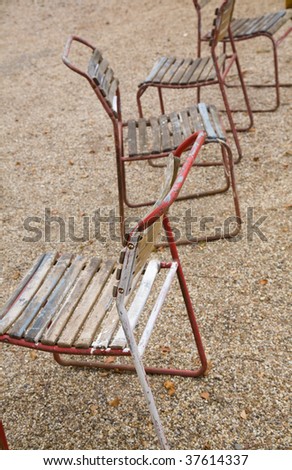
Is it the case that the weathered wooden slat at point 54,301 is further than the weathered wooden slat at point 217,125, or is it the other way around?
the weathered wooden slat at point 217,125

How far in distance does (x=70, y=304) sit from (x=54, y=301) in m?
0.07

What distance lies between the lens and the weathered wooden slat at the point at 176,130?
3.27m

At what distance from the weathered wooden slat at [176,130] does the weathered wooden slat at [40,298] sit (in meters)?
1.10

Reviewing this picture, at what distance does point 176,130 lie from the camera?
342cm

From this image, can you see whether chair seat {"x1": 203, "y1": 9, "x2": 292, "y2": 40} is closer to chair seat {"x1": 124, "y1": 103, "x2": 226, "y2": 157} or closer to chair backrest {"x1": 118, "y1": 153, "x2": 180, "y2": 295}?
Answer: chair seat {"x1": 124, "y1": 103, "x2": 226, "y2": 157}

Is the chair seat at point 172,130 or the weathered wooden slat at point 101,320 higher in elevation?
the chair seat at point 172,130

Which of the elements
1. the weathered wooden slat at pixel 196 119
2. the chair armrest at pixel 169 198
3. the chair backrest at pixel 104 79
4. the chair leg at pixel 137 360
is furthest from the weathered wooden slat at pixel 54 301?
the weathered wooden slat at pixel 196 119

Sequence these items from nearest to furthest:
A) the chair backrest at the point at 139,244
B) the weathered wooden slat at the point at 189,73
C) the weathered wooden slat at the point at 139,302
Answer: the chair backrest at the point at 139,244 < the weathered wooden slat at the point at 139,302 < the weathered wooden slat at the point at 189,73

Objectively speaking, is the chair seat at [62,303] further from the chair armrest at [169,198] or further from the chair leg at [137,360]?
the chair armrest at [169,198]

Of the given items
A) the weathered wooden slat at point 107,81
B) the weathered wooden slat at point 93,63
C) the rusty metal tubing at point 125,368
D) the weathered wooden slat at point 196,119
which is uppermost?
the weathered wooden slat at point 93,63

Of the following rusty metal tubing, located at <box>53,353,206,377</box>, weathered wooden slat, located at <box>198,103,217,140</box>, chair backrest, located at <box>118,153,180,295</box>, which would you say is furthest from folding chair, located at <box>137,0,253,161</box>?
chair backrest, located at <box>118,153,180,295</box>

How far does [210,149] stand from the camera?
4547mm

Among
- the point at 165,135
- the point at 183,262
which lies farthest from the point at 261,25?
the point at 183,262

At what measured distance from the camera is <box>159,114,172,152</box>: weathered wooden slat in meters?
3.22
